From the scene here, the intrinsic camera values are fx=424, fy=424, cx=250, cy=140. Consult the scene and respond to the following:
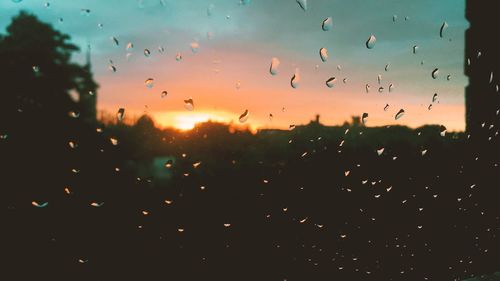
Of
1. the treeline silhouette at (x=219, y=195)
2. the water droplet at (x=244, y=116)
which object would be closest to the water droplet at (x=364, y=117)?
the treeline silhouette at (x=219, y=195)

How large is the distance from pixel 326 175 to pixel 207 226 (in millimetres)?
1088

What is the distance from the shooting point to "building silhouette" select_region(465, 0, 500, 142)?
383cm

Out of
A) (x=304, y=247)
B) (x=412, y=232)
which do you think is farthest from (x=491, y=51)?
(x=304, y=247)

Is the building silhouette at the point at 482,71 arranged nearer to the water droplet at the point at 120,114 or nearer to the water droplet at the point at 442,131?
the water droplet at the point at 442,131

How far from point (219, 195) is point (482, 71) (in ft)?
8.77

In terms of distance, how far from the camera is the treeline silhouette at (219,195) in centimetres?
248

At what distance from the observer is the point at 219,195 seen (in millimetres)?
3559

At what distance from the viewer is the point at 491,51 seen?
4.00 metres

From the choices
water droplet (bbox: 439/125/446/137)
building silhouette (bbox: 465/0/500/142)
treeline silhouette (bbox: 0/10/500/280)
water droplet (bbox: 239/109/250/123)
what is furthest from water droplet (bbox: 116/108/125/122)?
building silhouette (bbox: 465/0/500/142)

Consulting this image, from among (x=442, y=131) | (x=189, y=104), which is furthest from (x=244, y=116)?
(x=442, y=131)

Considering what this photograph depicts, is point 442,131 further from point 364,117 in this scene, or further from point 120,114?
point 120,114

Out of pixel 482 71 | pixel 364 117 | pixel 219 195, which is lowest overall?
pixel 219 195

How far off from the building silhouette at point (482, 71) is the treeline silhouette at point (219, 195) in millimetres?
257

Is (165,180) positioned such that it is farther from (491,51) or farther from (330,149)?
(491,51)
